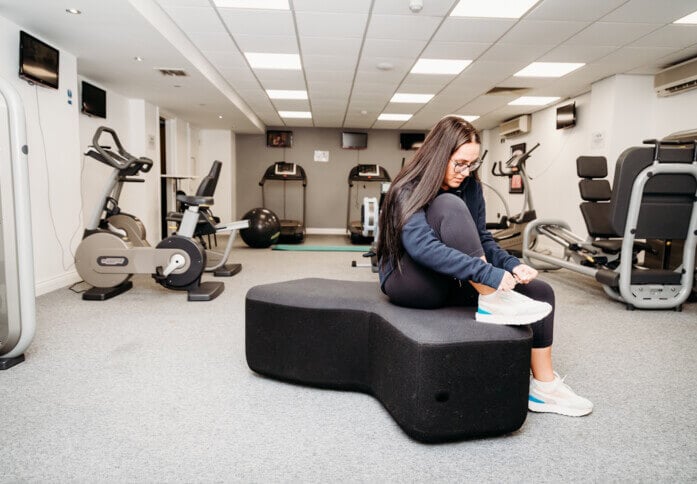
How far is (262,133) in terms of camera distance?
10156 mm

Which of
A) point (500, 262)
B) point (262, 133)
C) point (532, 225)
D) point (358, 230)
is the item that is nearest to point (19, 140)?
point (500, 262)

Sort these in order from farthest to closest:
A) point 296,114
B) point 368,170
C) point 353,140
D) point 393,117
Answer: point 353,140
point 368,170
point 393,117
point 296,114

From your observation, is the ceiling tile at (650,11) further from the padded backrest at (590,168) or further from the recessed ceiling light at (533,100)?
the recessed ceiling light at (533,100)

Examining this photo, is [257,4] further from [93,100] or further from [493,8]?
[93,100]

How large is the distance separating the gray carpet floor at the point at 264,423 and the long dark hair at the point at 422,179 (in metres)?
0.68

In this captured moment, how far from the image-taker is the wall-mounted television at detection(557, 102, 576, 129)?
21.1 feet

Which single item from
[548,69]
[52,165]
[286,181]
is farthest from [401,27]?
[286,181]

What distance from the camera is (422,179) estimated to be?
167cm

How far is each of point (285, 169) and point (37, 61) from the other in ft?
18.5

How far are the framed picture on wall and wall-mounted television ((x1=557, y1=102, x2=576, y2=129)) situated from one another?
18.5 ft

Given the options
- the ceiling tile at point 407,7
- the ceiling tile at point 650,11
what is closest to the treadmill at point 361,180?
the ceiling tile at point 407,7

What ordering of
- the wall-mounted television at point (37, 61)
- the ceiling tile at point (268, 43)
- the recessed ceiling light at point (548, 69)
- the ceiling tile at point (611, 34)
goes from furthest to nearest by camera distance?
the recessed ceiling light at point (548, 69), the ceiling tile at point (268, 43), the ceiling tile at point (611, 34), the wall-mounted television at point (37, 61)

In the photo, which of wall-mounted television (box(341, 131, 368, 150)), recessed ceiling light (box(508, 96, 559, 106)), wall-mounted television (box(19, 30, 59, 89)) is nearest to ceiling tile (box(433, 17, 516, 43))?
recessed ceiling light (box(508, 96, 559, 106))

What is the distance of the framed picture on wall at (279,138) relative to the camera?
10.1 m
